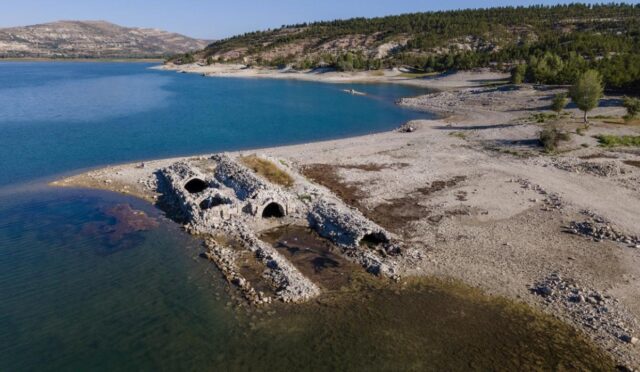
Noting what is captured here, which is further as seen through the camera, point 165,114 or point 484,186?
point 165,114

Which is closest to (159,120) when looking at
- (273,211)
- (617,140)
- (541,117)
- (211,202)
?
(211,202)

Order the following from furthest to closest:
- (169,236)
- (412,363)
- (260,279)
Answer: (169,236) → (260,279) → (412,363)

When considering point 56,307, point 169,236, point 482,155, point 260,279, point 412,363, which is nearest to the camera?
point 412,363

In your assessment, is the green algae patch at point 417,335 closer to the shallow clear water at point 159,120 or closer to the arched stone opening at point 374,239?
the arched stone opening at point 374,239

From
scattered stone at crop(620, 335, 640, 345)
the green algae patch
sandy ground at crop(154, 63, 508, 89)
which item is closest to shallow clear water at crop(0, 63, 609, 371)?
the green algae patch

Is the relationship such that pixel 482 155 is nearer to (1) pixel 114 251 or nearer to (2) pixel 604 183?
(2) pixel 604 183

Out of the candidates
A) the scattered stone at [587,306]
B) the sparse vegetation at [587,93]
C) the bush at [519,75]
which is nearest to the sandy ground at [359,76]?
the bush at [519,75]

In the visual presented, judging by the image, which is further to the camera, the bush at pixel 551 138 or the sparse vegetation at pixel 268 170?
the bush at pixel 551 138

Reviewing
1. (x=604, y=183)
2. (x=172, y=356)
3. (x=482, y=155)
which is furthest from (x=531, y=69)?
(x=172, y=356)
